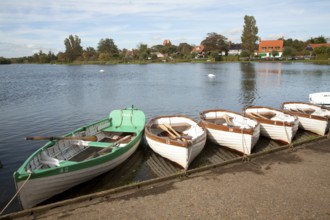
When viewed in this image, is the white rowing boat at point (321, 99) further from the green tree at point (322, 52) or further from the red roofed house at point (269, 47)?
the red roofed house at point (269, 47)

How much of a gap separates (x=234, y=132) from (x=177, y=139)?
2.95 meters

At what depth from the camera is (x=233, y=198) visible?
7.36 metres

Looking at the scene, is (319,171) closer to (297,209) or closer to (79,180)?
(297,209)

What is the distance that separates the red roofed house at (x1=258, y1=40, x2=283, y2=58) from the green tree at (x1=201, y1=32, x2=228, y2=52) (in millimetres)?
17971

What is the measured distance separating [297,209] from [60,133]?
1498 centimetres

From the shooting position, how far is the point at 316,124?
14.0m

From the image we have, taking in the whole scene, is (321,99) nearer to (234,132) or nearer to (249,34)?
(234,132)

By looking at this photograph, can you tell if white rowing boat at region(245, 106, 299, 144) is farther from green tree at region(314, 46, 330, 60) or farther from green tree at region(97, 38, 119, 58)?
green tree at region(97, 38, 119, 58)

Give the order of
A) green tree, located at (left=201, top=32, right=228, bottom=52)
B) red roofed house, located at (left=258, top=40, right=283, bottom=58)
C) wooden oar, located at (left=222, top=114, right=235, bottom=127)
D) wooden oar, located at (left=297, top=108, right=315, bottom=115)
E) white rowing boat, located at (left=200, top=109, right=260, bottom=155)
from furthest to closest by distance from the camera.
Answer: green tree, located at (left=201, top=32, right=228, bottom=52) → red roofed house, located at (left=258, top=40, right=283, bottom=58) → wooden oar, located at (left=297, top=108, right=315, bottom=115) → wooden oar, located at (left=222, top=114, right=235, bottom=127) → white rowing boat, located at (left=200, top=109, right=260, bottom=155)

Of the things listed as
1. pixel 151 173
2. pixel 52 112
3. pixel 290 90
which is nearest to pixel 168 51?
pixel 290 90

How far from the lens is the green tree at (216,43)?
129 m

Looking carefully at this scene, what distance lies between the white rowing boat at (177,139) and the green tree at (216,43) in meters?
122

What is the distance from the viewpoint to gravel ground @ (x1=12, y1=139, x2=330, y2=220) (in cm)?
666

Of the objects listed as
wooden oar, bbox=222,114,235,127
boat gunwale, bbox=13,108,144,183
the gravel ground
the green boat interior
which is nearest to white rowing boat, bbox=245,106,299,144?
wooden oar, bbox=222,114,235,127
